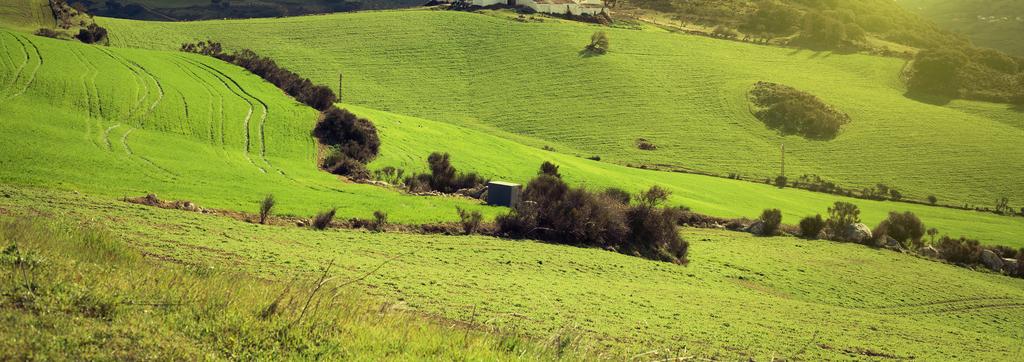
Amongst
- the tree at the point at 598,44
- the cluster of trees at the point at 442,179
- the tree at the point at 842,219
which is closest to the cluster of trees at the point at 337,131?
the cluster of trees at the point at 442,179

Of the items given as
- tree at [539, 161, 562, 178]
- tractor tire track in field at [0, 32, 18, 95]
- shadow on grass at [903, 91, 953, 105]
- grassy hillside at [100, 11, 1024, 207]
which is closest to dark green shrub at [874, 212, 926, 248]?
tree at [539, 161, 562, 178]

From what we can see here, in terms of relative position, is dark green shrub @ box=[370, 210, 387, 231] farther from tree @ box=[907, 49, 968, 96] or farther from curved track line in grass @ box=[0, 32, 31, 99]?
tree @ box=[907, 49, 968, 96]

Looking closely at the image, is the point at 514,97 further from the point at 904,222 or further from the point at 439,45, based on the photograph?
the point at 904,222

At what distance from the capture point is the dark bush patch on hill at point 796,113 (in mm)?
107438

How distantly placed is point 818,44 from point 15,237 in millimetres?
158594

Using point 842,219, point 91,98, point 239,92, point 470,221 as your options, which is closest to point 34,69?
point 91,98

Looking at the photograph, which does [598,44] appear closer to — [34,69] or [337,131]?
[337,131]

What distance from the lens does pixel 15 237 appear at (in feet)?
42.7

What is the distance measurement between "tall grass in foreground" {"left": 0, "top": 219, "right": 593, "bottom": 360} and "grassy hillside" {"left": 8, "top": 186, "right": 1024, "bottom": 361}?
1.99 meters

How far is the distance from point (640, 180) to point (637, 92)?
47.0 metres

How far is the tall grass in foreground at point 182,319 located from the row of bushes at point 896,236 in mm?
46831

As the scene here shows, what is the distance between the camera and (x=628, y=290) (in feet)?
94.2

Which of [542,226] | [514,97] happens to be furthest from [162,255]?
[514,97]

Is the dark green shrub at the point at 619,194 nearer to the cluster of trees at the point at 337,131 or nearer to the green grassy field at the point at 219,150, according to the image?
the green grassy field at the point at 219,150
